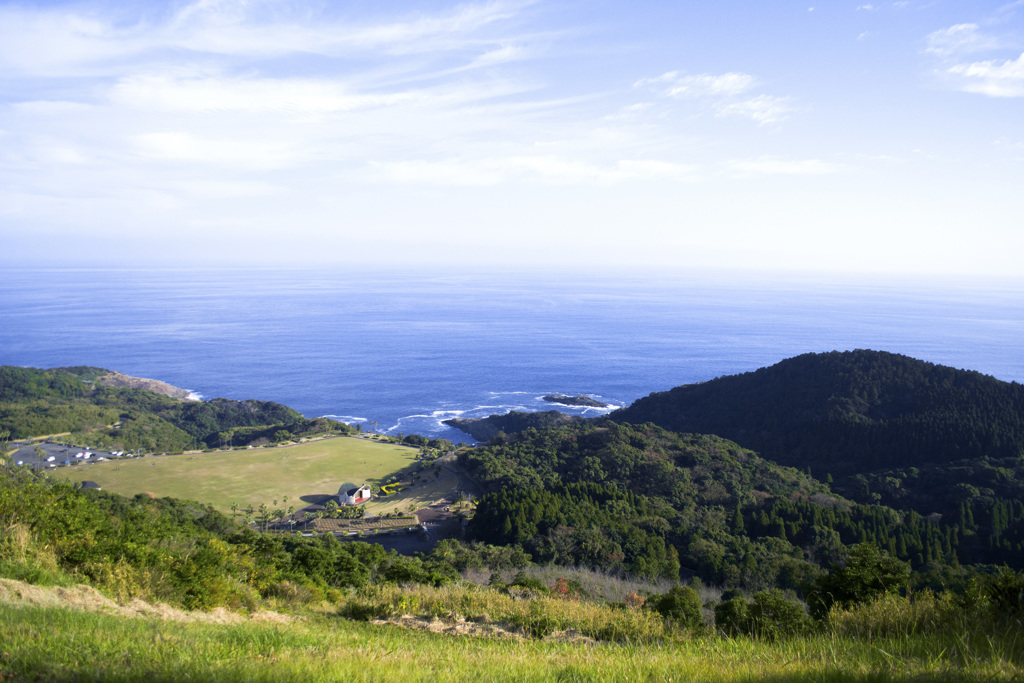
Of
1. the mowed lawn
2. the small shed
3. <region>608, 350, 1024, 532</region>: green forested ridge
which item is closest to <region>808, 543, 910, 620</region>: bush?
the small shed

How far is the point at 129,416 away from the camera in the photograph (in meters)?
65.4

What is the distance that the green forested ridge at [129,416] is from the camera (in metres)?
58.5

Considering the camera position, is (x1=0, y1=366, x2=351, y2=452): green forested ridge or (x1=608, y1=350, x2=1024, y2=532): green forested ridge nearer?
(x1=608, y1=350, x2=1024, y2=532): green forested ridge

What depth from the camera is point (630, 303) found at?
196 metres

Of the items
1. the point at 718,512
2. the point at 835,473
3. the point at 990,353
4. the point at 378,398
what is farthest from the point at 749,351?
the point at 718,512

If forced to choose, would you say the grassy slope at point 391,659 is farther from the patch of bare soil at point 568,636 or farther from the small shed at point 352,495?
the small shed at point 352,495

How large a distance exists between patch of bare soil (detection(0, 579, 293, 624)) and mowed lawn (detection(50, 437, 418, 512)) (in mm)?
33296

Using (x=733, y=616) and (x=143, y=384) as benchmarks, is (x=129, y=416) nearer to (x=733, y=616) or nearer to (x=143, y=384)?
(x=143, y=384)

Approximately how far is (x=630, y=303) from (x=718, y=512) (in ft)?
544

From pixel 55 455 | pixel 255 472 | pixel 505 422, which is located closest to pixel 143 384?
pixel 55 455

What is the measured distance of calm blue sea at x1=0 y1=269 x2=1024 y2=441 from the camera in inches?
3290

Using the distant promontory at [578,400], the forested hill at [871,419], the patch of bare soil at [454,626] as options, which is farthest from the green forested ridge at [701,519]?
the distant promontory at [578,400]

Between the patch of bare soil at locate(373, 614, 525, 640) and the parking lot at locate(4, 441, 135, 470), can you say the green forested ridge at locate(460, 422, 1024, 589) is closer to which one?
the patch of bare soil at locate(373, 614, 525, 640)

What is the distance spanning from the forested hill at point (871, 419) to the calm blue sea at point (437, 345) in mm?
20662
